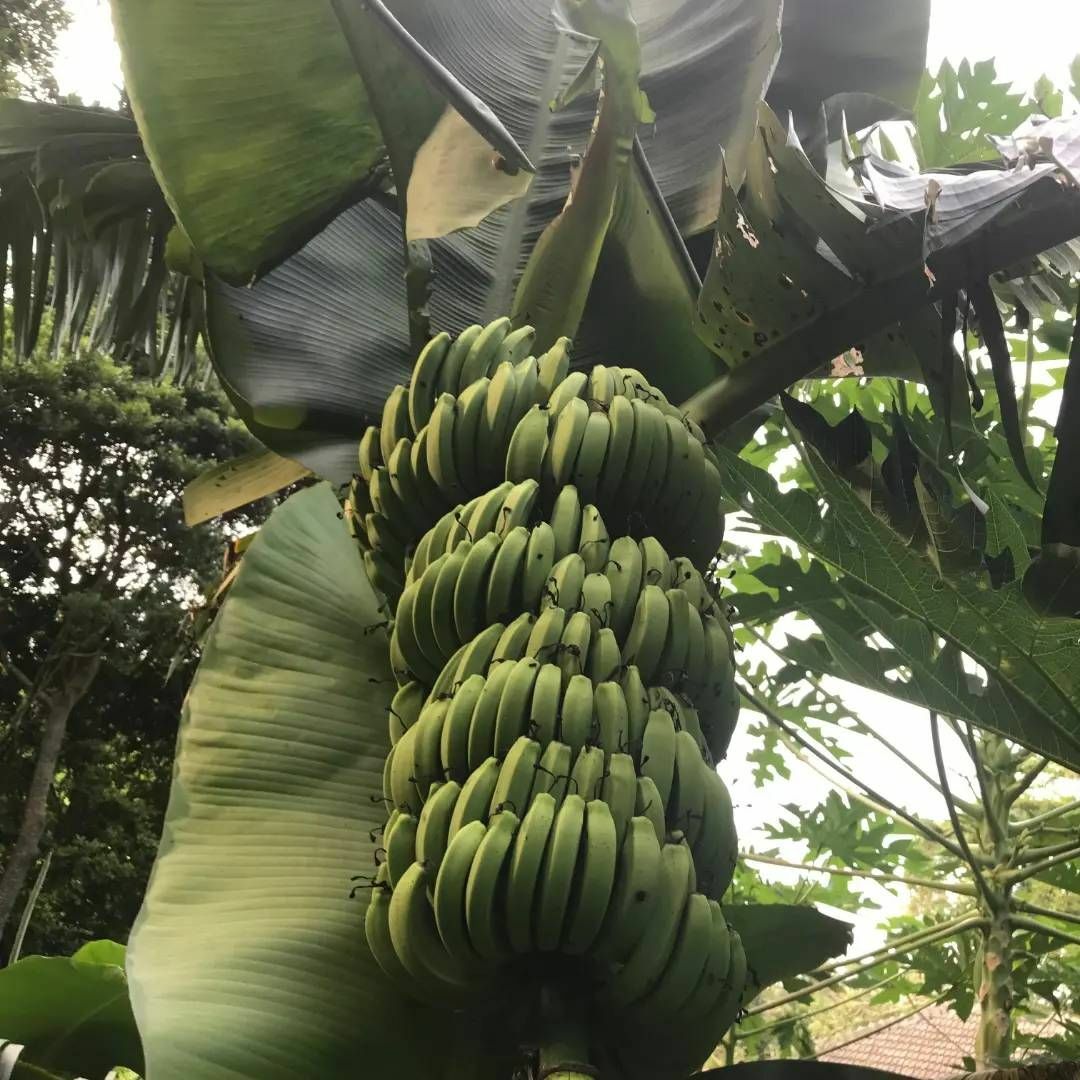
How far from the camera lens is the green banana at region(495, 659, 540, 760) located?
81cm

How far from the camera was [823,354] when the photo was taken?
1268mm

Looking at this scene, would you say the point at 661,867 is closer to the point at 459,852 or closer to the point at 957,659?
the point at 459,852

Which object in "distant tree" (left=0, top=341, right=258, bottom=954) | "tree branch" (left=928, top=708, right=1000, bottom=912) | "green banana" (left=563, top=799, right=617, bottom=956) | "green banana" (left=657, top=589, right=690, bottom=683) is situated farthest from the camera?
"distant tree" (left=0, top=341, right=258, bottom=954)

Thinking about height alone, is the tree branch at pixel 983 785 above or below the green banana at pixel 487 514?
below

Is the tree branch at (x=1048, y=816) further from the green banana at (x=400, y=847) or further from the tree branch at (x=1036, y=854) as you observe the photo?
the green banana at (x=400, y=847)

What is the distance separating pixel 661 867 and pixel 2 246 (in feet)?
5.85

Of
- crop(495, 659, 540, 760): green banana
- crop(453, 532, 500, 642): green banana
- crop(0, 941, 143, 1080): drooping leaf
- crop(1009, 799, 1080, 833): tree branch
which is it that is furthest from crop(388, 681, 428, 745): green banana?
crop(1009, 799, 1080, 833): tree branch

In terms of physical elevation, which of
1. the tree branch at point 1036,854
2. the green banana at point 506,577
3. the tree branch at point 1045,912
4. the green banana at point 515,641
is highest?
the green banana at point 506,577

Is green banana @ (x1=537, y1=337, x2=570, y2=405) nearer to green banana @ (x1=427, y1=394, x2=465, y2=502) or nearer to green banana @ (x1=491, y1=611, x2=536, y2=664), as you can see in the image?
green banana @ (x1=427, y1=394, x2=465, y2=502)

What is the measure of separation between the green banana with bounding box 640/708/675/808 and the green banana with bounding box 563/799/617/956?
0.08m

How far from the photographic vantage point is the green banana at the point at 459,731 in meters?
0.84

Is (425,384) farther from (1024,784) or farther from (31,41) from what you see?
(31,41)

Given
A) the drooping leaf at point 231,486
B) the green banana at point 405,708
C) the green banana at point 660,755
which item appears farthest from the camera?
the drooping leaf at point 231,486

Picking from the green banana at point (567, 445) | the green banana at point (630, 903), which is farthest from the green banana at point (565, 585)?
the green banana at point (630, 903)
